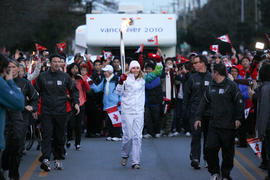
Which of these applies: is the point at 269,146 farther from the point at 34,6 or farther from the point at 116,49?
Answer: the point at 34,6

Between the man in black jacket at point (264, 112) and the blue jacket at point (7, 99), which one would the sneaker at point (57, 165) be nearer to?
the man in black jacket at point (264, 112)

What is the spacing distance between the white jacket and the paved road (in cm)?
112

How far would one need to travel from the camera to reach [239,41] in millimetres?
59406

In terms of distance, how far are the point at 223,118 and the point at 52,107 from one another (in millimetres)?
3265

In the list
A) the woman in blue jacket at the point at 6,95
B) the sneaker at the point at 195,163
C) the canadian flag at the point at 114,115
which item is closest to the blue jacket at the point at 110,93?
the canadian flag at the point at 114,115

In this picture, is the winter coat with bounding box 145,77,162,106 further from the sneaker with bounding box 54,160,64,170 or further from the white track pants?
the sneaker with bounding box 54,160,64,170

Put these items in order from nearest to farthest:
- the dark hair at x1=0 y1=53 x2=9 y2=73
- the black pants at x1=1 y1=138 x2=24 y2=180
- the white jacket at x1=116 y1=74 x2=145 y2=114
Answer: the dark hair at x1=0 y1=53 x2=9 y2=73 < the black pants at x1=1 y1=138 x2=24 y2=180 < the white jacket at x1=116 y1=74 x2=145 y2=114

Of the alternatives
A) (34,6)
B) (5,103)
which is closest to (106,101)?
(5,103)

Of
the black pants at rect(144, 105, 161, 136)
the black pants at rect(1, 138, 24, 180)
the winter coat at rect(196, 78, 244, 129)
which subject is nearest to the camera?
the black pants at rect(1, 138, 24, 180)

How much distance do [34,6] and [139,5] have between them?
1881 cm

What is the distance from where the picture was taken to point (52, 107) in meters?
10.7

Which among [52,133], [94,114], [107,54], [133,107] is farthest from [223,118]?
[107,54]

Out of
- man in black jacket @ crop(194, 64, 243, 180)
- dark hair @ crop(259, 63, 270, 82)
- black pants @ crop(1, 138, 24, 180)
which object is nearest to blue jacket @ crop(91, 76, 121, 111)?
man in black jacket @ crop(194, 64, 243, 180)

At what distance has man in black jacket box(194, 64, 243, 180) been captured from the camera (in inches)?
361
